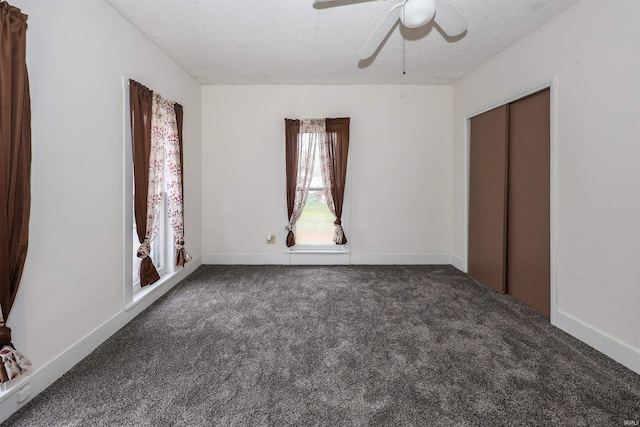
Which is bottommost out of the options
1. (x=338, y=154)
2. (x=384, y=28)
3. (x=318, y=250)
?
(x=318, y=250)

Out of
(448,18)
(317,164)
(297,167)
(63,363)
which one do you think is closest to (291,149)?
(297,167)

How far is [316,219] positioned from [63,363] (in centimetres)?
311

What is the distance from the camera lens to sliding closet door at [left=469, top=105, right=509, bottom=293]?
3.20m

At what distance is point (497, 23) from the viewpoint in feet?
8.41

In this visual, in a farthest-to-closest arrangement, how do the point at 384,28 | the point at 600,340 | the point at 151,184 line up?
the point at 151,184
the point at 600,340
the point at 384,28

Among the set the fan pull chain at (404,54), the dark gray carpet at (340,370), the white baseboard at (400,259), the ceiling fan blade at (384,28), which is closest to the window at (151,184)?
the dark gray carpet at (340,370)

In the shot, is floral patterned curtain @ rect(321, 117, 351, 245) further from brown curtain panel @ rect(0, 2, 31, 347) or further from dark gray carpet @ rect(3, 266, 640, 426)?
brown curtain panel @ rect(0, 2, 31, 347)

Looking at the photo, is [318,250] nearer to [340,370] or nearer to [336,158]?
[336,158]

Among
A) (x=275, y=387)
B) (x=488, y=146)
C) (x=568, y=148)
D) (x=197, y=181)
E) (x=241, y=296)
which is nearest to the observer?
(x=275, y=387)

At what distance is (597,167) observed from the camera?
211 centimetres

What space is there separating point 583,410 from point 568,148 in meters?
1.91

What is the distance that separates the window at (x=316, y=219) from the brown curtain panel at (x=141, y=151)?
2168 mm

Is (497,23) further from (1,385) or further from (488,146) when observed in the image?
(1,385)

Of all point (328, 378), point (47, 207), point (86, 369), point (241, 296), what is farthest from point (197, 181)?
point (328, 378)
